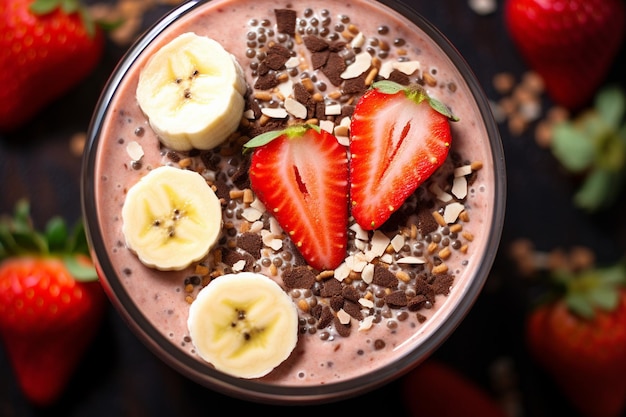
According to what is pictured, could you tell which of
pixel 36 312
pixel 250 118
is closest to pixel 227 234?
pixel 250 118

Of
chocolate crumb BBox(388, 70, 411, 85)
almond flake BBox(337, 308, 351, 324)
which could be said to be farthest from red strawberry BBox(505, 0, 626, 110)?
almond flake BBox(337, 308, 351, 324)

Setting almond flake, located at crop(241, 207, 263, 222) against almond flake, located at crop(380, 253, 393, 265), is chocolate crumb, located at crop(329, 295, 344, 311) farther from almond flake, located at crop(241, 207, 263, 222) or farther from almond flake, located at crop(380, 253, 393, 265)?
almond flake, located at crop(241, 207, 263, 222)

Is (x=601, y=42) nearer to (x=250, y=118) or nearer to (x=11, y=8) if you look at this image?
(x=250, y=118)

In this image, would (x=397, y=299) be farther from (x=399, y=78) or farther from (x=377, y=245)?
(x=399, y=78)

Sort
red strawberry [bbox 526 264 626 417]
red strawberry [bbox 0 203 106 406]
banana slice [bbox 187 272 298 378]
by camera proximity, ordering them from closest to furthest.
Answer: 1. banana slice [bbox 187 272 298 378]
2. red strawberry [bbox 0 203 106 406]
3. red strawberry [bbox 526 264 626 417]

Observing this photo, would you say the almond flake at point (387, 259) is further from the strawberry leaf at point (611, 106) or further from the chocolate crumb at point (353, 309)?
the strawberry leaf at point (611, 106)

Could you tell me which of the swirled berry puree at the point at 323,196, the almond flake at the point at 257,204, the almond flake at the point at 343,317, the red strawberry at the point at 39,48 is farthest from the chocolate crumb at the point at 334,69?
the red strawberry at the point at 39,48
